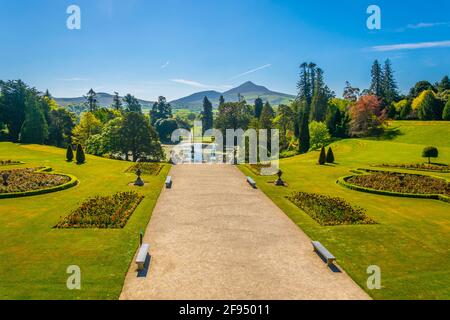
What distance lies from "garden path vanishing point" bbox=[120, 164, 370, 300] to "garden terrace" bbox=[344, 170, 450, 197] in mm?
11280

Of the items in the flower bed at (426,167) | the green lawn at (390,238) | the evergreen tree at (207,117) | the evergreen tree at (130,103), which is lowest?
the green lawn at (390,238)

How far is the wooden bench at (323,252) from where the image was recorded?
13344mm

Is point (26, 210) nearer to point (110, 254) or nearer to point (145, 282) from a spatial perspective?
point (110, 254)

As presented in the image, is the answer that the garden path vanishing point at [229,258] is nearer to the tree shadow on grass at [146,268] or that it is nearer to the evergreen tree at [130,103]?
the tree shadow on grass at [146,268]

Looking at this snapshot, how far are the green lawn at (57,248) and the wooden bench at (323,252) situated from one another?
26.0 feet

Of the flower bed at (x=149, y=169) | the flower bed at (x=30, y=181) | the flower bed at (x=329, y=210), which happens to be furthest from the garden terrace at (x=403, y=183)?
the flower bed at (x=30, y=181)

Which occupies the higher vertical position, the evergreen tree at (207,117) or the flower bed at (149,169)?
the evergreen tree at (207,117)

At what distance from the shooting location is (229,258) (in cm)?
1397

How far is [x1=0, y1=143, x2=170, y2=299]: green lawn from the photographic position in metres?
11.2

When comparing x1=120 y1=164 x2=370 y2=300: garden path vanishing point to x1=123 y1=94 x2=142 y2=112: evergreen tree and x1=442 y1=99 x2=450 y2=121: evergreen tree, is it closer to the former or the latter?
x1=442 y1=99 x2=450 y2=121: evergreen tree

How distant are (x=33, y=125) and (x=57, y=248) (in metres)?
60.0

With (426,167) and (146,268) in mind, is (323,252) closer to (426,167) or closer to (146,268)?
(146,268)

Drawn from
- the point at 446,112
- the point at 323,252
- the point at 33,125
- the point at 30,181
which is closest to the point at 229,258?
the point at 323,252

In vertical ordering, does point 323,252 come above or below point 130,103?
below
